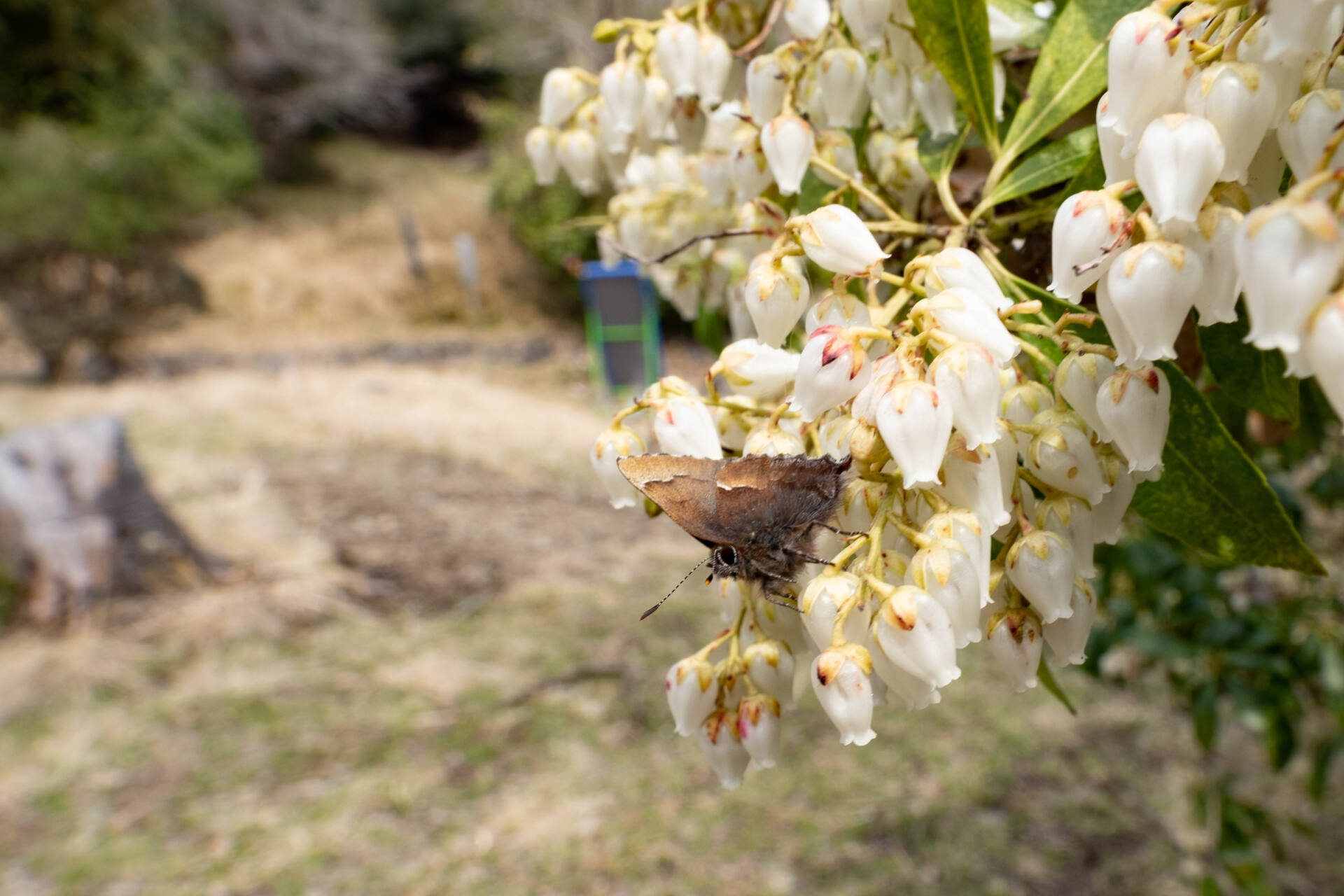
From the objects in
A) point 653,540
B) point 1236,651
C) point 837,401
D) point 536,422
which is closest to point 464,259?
point 536,422

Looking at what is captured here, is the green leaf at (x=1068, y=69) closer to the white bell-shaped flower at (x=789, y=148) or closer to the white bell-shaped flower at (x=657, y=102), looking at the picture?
the white bell-shaped flower at (x=789, y=148)

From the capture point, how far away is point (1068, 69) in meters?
0.70

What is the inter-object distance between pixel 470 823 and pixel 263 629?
164cm

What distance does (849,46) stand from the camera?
31.4 inches

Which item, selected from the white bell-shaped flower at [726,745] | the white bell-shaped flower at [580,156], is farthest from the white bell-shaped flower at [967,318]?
the white bell-shaped flower at [580,156]

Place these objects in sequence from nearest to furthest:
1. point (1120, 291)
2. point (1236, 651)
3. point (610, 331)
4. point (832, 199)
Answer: point (1120, 291) → point (832, 199) → point (1236, 651) → point (610, 331)

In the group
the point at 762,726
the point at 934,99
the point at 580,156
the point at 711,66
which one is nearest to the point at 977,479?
the point at 762,726

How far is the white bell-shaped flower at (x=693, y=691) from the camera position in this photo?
757 millimetres

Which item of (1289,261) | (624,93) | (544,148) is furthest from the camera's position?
(544,148)

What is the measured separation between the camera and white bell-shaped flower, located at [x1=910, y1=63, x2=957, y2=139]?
31.6 inches

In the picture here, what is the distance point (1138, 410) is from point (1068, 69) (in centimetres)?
29

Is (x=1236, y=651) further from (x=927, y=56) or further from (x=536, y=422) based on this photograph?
(x=536, y=422)

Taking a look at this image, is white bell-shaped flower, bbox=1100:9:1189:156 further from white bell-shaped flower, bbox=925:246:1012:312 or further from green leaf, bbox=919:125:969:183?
green leaf, bbox=919:125:969:183

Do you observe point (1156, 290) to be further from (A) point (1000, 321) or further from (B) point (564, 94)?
(B) point (564, 94)
